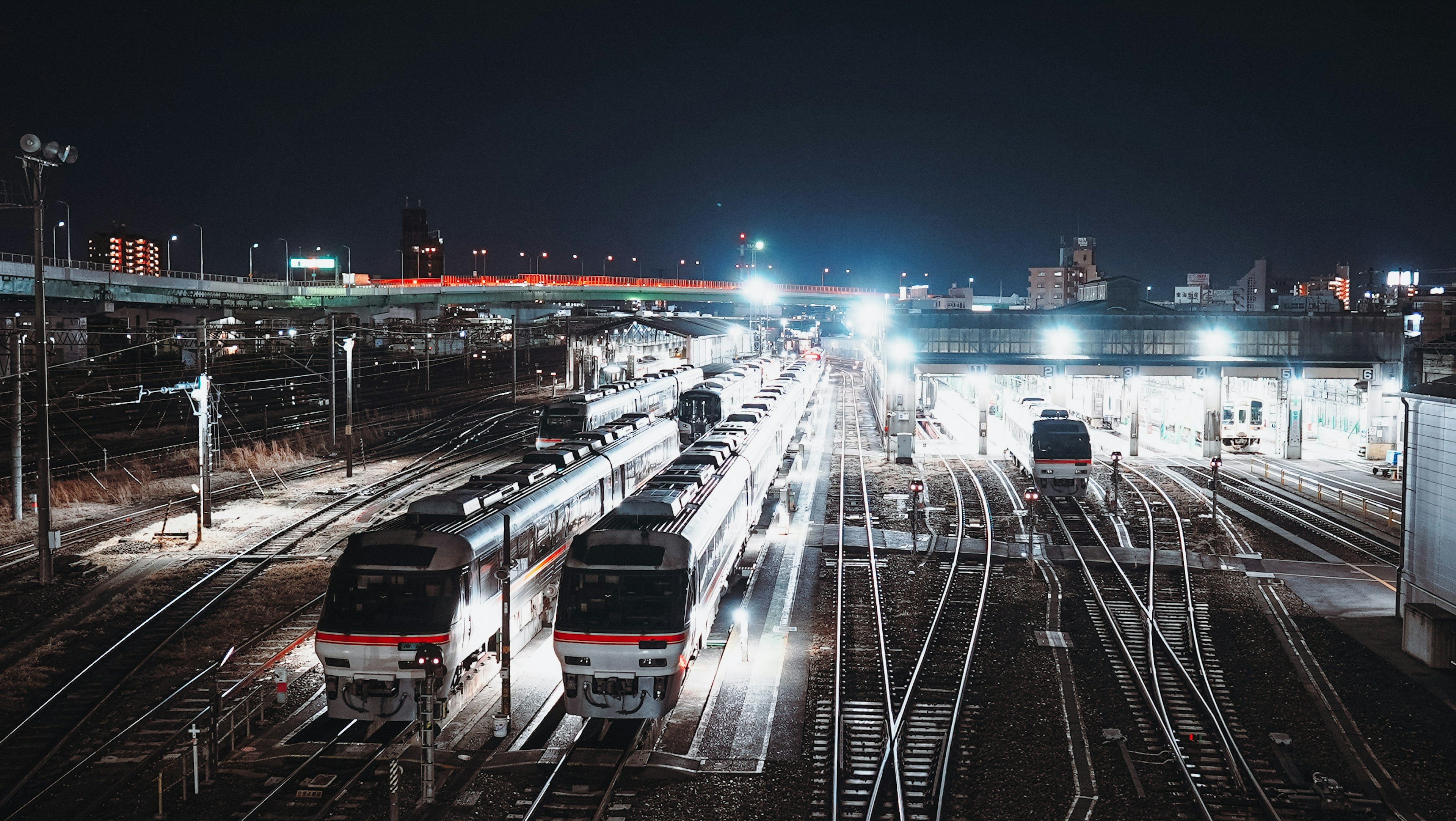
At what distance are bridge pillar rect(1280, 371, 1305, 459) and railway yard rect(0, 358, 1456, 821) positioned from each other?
52.8ft

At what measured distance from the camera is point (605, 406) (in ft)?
117

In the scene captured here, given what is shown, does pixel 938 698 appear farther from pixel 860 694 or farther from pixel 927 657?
pixel 927 657

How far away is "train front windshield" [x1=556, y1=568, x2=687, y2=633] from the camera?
1337 centimetres

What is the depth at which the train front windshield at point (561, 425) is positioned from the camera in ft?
109

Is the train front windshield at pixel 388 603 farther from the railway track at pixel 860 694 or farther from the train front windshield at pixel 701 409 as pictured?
the train front windshield at pixel 701 409

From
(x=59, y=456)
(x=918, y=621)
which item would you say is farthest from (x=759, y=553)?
(x=59, y=456)

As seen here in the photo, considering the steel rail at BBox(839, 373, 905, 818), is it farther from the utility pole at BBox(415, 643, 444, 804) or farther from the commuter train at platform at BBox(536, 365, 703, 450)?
the commuter train at platform at BBox(536, 365, 703, 450)

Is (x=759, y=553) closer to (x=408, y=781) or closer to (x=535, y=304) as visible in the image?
(x=408, y=781)

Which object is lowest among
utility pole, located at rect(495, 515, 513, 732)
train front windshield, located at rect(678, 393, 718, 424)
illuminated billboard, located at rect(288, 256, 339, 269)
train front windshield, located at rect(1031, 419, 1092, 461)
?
utility pole, located at rect(495, 515, 513, 732)

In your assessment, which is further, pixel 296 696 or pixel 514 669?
pixel 514 669

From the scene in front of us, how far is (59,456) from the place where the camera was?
1480 inches

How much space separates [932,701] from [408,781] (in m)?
7.52

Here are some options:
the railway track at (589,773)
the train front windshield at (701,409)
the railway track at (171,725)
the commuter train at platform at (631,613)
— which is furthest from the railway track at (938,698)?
the train front windshield at (701,409)

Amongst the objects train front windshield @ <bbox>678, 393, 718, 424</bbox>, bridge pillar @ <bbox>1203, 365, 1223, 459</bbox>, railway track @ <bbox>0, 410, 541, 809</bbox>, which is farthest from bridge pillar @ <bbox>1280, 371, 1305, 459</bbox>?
railway track @ <bbox>0, 410, 541, 809</bbox>
